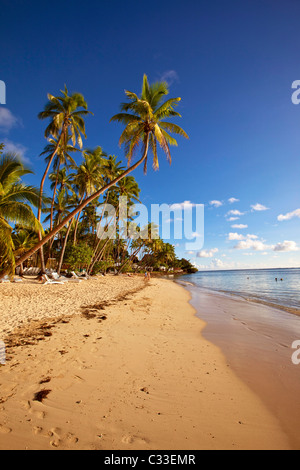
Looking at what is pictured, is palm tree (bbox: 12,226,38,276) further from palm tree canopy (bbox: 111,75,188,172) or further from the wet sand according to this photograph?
the wet sand

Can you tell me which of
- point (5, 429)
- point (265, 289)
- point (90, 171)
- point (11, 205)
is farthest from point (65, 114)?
point (265, 289)

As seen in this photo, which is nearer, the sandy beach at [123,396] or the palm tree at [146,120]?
the sandy beach at [123,396]

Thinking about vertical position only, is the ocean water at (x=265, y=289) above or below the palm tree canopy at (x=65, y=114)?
below

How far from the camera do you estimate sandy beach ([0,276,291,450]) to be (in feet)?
7.38

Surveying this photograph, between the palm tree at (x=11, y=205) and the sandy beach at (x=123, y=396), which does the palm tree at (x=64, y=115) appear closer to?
the palm tree at (x=11, y=205)

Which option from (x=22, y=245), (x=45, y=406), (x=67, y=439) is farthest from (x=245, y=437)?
(x=22, y=245)

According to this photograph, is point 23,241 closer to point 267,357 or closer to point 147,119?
point 147,119

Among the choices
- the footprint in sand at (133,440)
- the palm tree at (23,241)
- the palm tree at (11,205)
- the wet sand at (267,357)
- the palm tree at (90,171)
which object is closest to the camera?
the footprint in sand at (133,440)

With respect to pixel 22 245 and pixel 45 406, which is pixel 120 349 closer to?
pixel 45 406

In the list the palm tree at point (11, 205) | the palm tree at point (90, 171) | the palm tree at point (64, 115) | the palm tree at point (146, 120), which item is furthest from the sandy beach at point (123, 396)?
the palm tree at point (90, 171)

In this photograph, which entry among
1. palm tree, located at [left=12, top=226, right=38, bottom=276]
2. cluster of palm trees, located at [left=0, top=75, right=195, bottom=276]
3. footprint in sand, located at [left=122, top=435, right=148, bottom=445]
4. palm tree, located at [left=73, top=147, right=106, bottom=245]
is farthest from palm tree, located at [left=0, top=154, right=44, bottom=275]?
palm tree, located at [left=73, top=147, right=106, bottom=245]

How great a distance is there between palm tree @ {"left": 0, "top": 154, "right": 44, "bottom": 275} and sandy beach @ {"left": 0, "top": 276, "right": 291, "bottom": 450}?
2259 mm

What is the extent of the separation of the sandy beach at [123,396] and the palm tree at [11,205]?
7.41 feet

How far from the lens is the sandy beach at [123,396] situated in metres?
2.25
